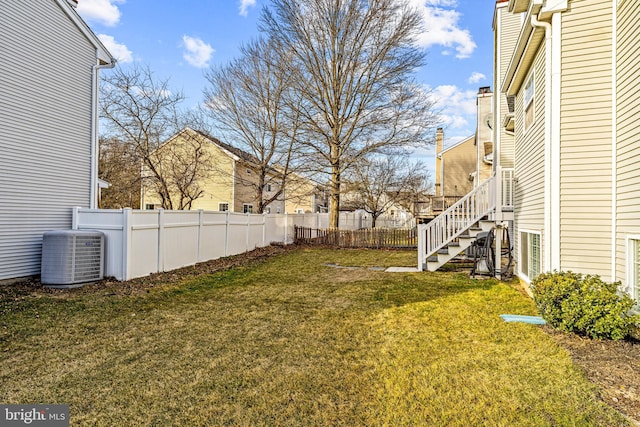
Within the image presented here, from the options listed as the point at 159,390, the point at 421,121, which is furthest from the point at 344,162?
the point at 159,390

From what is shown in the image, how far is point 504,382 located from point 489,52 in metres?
15.0

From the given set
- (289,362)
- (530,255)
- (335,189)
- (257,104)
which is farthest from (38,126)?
(335,189)

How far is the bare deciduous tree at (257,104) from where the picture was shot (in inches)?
698

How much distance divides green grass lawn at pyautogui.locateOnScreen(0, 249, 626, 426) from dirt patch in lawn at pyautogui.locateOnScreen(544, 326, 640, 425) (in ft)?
0.40

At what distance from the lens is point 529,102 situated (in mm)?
7277

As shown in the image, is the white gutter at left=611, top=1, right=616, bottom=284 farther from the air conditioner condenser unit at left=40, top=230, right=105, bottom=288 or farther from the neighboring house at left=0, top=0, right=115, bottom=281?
the neighboring house at left=0, top=0, right=115, bottom=281

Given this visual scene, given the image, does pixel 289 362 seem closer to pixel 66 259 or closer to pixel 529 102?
pixel 66 259

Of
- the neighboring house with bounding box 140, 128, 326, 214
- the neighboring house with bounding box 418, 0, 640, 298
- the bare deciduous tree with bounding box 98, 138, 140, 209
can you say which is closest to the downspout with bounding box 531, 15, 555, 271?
the neighboring house with bounding box 418, 0, 640, 298

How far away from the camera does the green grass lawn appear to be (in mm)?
2803

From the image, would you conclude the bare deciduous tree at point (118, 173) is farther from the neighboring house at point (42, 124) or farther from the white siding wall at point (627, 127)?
the white siding wall at point (627, 127)

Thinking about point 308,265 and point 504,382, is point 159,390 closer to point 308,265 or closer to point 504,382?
point 504,382

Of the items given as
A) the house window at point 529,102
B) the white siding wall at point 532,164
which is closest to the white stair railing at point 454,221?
the white siding wall at point 532,164

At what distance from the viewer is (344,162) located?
17.5 m

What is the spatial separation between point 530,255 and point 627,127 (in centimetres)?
318
